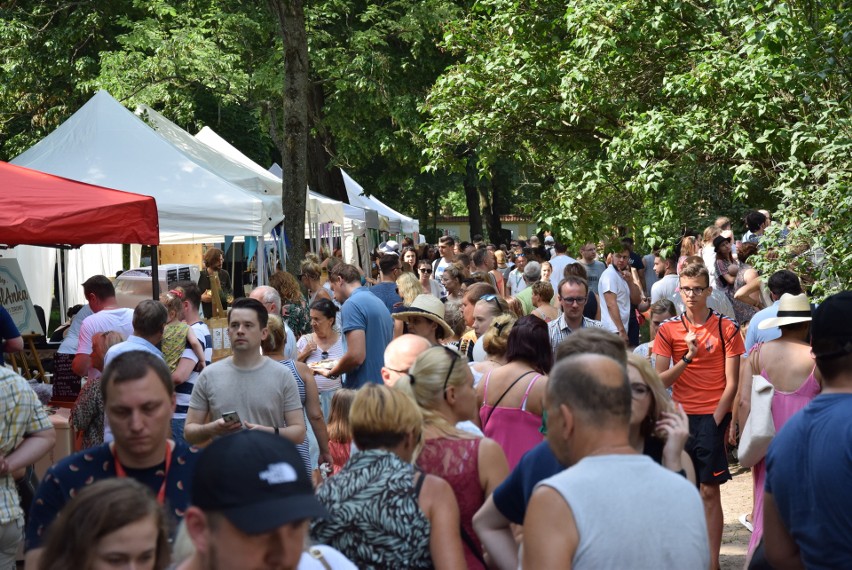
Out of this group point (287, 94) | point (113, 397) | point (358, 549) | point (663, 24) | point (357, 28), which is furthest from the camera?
point (357, 28)

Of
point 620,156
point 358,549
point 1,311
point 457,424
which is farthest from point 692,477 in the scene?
point 620,156

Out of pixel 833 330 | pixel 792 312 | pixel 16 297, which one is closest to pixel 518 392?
pixel 792 312

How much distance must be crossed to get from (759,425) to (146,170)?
9.85 m

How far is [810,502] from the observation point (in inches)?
140

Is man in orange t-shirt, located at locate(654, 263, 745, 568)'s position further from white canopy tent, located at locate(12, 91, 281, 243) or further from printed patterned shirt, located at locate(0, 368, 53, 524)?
white canopy tent, located at locate(12, 91, 281, 243)

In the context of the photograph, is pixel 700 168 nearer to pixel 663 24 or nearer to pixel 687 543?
pixel 663 24

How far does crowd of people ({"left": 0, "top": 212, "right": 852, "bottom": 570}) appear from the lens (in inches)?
103

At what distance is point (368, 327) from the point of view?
8.52 meters

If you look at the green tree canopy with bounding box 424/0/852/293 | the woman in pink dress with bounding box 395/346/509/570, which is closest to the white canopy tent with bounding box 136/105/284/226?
the green tree canopy with bounding box 424/0/852/293

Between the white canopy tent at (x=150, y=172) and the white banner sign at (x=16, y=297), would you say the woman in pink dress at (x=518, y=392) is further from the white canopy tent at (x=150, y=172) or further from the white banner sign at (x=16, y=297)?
the white canopy tent at (x=150, y=172)

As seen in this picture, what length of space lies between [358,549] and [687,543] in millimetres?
995

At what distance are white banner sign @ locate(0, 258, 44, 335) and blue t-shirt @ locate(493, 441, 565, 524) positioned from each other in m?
8.22

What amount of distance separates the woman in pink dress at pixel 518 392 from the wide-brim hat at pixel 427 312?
2135 millimetres

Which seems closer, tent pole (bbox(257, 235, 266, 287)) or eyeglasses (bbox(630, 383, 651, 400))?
eyeglasses (bbox(630, 383, 651, 400))
